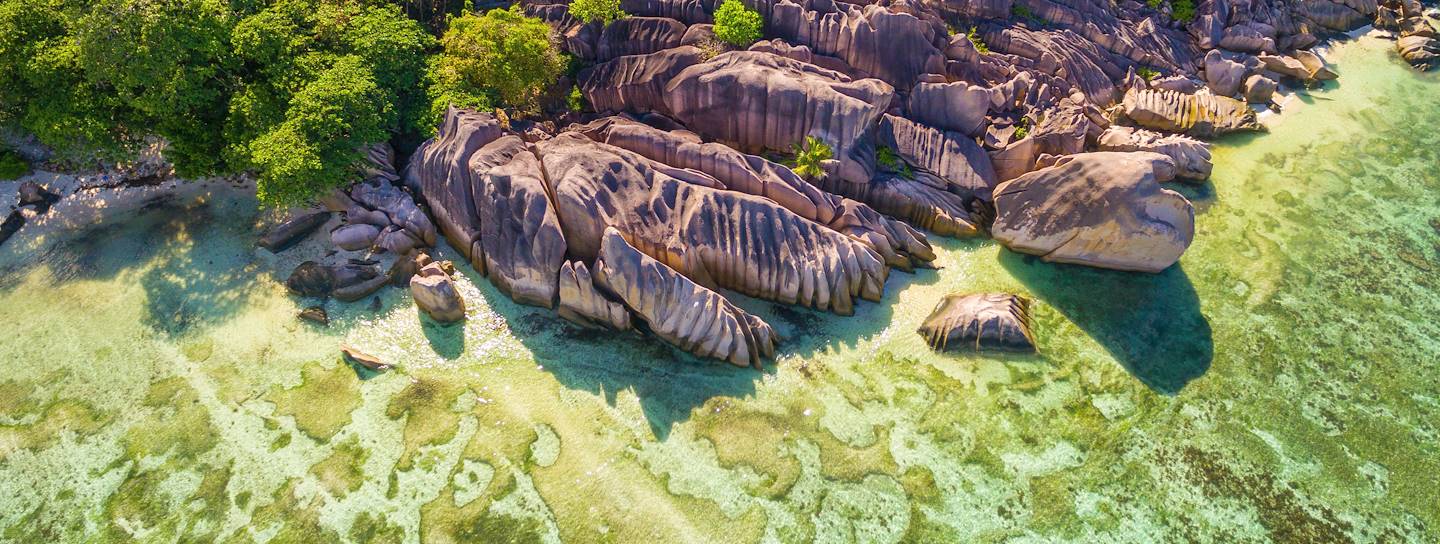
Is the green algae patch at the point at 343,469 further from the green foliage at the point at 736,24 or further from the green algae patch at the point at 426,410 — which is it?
the green foliage at the point at 736,24

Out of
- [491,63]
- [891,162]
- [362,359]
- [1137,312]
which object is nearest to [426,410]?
[362,359]

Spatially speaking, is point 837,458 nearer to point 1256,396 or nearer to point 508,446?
point 508,446

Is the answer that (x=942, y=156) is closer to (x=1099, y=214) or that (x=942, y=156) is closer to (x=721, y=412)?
(x=1099, y=214)

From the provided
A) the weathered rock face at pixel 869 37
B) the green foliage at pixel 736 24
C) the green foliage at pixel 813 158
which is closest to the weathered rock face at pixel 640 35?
the green foliage at pixel 736 24

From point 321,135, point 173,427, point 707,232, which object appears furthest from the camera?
point 321,135

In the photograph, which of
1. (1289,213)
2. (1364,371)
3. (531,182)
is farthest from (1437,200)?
(531,182)

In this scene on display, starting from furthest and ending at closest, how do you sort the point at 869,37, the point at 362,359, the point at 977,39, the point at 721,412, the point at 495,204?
1. the point at 977,39
2. the point at 869,37
3. the point at 495,204
4. the point at 362,359
5. the point at 721,412

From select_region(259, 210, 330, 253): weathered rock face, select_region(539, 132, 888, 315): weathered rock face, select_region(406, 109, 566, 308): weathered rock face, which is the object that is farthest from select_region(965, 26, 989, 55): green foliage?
select_region(259, 210, 330, 253): weathered rock face
